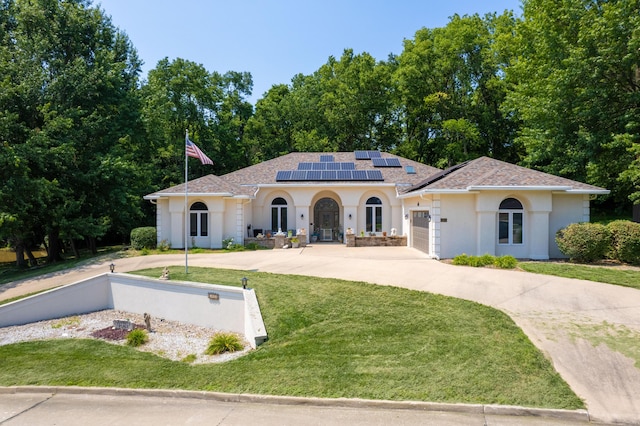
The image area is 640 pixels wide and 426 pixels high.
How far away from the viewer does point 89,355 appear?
8.02 m

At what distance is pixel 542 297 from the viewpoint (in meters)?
9.53

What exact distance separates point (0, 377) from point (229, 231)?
46.2 feet

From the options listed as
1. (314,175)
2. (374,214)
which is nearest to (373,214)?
(374,214)

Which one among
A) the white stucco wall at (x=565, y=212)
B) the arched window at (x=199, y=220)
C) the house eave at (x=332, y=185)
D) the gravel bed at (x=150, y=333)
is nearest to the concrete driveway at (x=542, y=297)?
the gravel bed at (x=150, y=333)

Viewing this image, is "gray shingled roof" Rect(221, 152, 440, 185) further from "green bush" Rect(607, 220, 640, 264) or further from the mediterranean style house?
"green bush" Rect(607, 220, 640, 264)

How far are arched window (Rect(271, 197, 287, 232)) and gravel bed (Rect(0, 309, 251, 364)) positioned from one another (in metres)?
12.0

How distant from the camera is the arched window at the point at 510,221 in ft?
51.8

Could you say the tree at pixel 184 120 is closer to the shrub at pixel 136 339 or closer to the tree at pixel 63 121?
the tree at pixel 63 121

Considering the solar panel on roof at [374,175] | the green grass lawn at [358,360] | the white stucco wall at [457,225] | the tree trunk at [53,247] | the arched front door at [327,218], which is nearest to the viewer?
the green grass lawn at [358,360]

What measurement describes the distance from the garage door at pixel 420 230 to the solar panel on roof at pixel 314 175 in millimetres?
6768

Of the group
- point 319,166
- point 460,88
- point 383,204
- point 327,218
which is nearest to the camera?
point 383,204

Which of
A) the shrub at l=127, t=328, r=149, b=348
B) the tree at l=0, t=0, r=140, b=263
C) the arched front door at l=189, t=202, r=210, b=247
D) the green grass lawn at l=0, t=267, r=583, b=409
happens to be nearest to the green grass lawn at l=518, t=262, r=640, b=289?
the green grass lawn at l=0, t=267, r=583, b=409

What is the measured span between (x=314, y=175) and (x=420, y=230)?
27.0 feet

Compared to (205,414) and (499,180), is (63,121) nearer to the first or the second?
(205,414)
